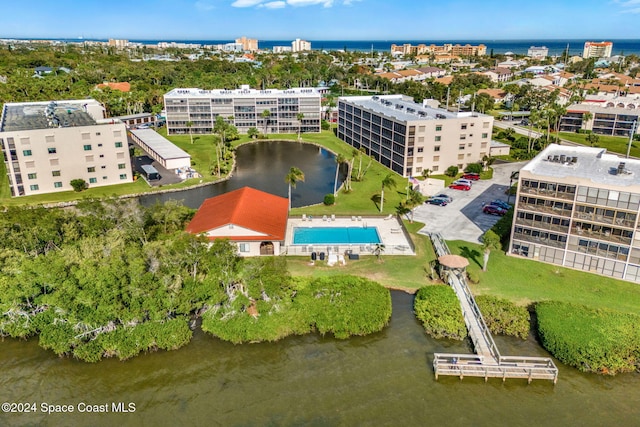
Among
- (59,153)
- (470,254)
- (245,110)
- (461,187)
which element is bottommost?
(470,254)

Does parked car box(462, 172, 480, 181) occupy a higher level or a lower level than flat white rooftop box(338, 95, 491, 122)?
lower

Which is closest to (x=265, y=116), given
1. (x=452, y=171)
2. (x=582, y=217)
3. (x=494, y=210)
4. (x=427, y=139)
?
(x=427, y=139)

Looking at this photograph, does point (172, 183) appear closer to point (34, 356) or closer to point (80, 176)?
point (80, 176)

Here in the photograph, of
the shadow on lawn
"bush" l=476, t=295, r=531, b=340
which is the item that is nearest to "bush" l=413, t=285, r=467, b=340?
"bush" l=476, t=295, r=531, b=340

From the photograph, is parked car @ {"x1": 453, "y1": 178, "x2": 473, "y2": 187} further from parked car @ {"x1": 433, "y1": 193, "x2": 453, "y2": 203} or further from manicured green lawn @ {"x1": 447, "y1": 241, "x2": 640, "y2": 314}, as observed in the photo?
manicured green lawn @ {"x1": 447, "y1": 241, "x2": 640, "y2": 314}

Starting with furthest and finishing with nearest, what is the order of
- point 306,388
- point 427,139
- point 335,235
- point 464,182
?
point 427,139
point 464,182
point 335,235
point 306,388

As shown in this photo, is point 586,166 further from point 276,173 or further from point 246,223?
point 276,173

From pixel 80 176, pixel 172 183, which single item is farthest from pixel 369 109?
pixel 80 176

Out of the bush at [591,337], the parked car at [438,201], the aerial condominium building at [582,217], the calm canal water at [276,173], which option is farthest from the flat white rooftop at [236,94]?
the bush at [591,337]
